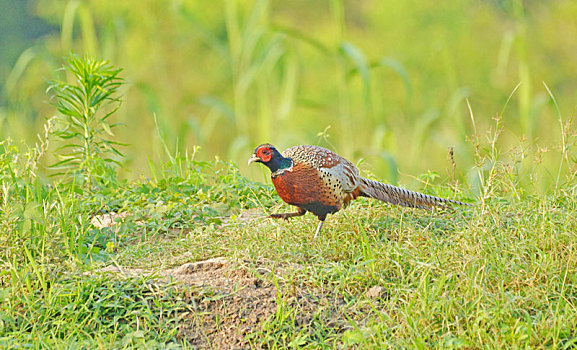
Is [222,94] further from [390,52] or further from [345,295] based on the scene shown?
[345,295]

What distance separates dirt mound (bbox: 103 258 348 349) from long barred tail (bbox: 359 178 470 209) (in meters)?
0.92

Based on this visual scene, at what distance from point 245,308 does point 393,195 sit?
1.38 m

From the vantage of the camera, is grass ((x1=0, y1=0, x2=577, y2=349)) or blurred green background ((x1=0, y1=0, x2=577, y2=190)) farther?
blurred green background ((x1=0, y1=0, x2=577, y2=190))

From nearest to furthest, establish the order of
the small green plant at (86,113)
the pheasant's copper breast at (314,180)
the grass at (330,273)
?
1. the grass at (330,273)
2. the pheasant's copper breast at (314,180)
3. the small green plant at (86,113)

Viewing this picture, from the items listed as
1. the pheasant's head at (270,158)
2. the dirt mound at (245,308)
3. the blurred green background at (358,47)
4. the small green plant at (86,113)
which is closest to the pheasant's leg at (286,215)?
the pheasant's head at (270,158)

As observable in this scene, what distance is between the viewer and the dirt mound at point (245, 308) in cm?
307

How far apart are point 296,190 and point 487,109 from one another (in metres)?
16.8

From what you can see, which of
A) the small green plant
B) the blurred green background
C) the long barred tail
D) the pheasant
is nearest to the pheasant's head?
the pheasant

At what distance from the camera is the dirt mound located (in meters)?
3.07

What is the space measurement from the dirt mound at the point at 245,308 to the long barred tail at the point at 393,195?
92 cm

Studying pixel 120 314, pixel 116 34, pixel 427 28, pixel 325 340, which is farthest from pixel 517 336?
pixel 427 28

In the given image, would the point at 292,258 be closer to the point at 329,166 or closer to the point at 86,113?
the point at 329,166

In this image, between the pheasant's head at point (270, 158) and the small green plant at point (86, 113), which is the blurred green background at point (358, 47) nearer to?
the small green plant at point (86, 113)

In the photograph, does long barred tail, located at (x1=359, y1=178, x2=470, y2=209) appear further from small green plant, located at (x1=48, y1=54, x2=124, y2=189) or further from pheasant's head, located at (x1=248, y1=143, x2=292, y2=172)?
small green plant, located at (x1=48, y1=54, x2=124, y2=189)
